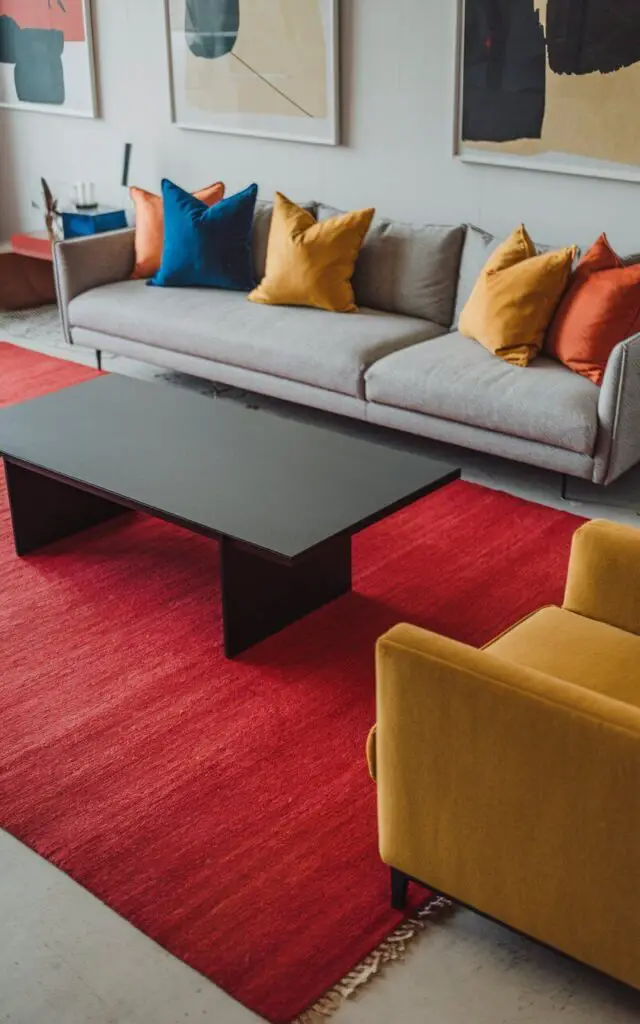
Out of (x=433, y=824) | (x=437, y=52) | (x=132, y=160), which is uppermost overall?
(x=437, y=52)

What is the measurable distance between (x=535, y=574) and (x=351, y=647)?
0.70m

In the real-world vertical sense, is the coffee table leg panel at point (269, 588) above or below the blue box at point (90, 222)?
below

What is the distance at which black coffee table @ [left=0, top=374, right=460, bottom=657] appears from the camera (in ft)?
10.1

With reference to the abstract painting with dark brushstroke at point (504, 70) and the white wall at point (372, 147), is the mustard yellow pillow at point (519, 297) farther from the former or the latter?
the abstract painting with dark brushstroke at point (504, 70)

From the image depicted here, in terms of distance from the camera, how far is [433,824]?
83.5 inches

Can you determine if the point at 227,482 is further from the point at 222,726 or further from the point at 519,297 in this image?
the point at 519,297

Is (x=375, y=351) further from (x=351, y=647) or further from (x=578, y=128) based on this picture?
(x=351, y=647)

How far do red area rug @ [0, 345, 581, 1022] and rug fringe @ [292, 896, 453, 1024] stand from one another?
17 millimetres

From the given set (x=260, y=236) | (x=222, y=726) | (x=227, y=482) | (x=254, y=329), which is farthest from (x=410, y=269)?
(x=222, y=726)

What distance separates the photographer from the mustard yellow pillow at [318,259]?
15.8 feet

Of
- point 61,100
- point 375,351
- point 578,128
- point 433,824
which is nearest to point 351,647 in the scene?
point 433,824

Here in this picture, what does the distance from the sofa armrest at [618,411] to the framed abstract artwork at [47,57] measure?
3.74 m

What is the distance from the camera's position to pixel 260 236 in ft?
17.2

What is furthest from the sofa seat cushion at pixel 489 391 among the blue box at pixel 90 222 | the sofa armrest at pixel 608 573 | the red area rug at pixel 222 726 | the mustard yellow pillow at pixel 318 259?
the blue box at pixel 90 222
